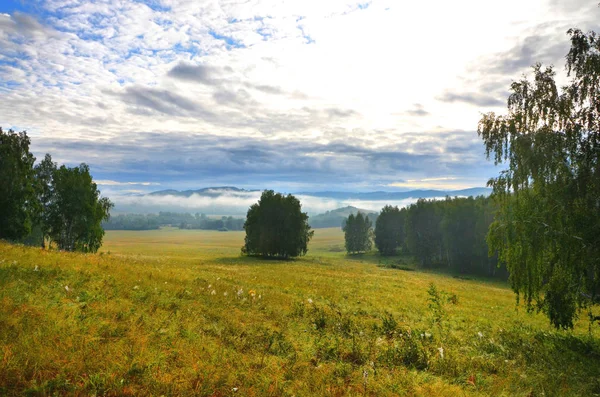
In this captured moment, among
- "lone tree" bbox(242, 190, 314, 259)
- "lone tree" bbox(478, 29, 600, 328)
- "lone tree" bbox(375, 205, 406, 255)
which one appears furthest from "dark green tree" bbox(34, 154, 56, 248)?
"lone tree" bbox(375, 205, 406, 255)

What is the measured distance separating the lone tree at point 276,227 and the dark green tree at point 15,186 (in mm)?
39132

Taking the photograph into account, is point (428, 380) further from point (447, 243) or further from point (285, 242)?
point (447, 243)

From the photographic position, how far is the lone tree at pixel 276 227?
2815 inches

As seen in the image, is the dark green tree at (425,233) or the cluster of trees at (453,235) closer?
the cluster of trees at (453,235)

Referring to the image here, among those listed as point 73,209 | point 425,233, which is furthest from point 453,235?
point 73,209

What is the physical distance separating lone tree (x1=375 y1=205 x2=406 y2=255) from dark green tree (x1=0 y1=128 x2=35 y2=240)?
96701 millimetres

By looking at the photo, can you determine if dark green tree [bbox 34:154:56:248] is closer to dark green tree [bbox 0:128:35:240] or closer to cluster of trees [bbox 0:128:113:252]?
cluster of trees [bbox 0:128:113:252]

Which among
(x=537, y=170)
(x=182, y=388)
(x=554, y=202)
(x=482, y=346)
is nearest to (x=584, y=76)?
(x=537, y=170)

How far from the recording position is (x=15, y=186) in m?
42.7

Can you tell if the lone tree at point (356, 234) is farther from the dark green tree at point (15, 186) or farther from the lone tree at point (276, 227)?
the dark green tree at point (15, 186)

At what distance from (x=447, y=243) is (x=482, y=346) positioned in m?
79.0

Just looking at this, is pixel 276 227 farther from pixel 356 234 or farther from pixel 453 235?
pixel 356 234

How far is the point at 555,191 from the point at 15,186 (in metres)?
56.4

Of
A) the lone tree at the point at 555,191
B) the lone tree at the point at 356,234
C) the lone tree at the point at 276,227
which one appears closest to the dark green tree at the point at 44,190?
the lone tree at the point at 276,227
